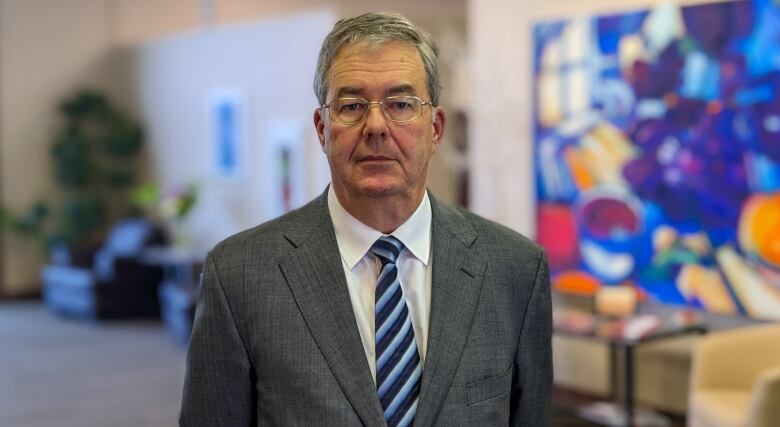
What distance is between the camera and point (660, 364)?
5.94m

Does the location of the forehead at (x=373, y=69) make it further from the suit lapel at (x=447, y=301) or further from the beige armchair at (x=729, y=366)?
the beige armchair at (x=729, y=366)

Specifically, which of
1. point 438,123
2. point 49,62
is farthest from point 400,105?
point 49,62

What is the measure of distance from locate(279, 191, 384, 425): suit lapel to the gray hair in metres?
0.24

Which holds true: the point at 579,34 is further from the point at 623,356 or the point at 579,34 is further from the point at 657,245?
the point at 623,356

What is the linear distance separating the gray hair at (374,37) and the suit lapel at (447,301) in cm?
26

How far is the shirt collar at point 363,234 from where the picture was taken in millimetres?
1806

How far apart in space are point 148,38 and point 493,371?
11.5 m

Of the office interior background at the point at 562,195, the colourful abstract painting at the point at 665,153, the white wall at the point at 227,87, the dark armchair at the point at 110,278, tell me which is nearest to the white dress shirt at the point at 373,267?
the office interior background at the point at 562,195

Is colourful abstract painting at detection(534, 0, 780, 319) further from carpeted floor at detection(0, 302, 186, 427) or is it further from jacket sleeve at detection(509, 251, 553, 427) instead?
jacket sleeve at detection(509, 251, 553, 427)

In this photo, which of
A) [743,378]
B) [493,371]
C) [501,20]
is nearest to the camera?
[493,371]

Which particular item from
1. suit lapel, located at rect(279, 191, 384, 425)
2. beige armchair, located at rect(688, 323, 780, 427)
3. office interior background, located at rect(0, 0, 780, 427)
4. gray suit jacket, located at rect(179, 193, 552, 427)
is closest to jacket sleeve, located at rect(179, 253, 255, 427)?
gray suit jacket, located at rect(179, 193, 552, 427)

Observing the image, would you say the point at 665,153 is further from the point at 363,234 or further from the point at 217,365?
the point at 217,365

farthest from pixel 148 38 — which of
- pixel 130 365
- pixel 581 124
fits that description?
pixel 581 124

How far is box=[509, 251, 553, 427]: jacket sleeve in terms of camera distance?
6.19 feet
